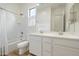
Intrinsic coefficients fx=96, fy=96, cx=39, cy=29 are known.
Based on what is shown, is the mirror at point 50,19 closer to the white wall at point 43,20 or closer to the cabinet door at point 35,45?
→ the white wall at point 43,20

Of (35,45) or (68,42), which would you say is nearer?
(68,42)

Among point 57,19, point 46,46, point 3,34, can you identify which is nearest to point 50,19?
point 57,19

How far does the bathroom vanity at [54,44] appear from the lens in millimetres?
1124

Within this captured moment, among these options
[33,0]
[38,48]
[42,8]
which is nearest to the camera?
[33,0]

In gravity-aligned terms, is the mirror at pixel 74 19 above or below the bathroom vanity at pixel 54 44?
above

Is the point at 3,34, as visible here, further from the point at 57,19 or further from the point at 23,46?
the point at 57,19

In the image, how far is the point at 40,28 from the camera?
3.96ft

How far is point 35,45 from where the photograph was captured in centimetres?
126

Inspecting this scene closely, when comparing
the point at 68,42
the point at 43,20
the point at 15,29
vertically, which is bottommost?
the point at 68,42

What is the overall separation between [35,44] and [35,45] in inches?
0.6

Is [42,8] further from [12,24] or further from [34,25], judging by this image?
[12,24]

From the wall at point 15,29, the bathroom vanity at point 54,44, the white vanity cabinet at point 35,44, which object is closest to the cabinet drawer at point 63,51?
the bathroom vanity at point 54,44

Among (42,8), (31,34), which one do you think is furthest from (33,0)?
(31,34)

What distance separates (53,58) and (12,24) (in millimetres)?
634
